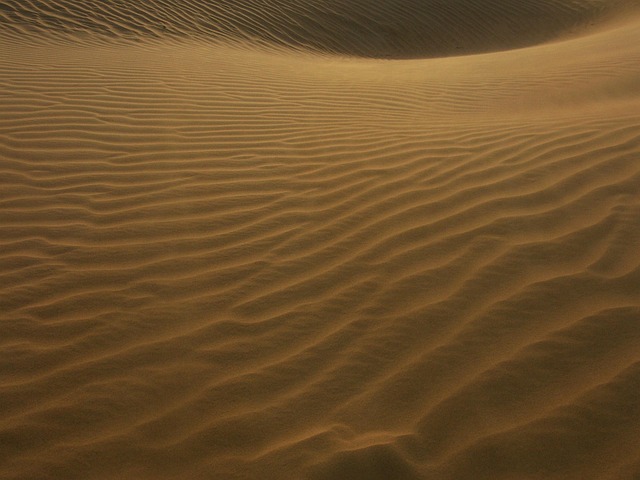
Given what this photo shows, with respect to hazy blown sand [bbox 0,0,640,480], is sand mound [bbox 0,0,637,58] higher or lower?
higher

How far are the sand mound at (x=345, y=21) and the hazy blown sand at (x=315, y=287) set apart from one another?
4.52m

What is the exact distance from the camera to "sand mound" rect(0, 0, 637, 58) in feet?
31.6

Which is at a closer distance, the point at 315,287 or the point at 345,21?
the point at 315,287

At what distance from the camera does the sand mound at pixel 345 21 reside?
9.62 metres

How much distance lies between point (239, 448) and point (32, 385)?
90 centimetres

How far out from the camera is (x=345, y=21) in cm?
1213

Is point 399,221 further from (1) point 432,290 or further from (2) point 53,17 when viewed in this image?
(2) point 53,17

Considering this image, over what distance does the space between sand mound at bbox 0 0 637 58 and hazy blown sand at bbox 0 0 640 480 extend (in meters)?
4.52

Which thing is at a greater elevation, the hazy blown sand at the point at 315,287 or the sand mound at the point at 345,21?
the sand mound at the point at 345,21

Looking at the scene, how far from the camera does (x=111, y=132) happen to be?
15.2ft

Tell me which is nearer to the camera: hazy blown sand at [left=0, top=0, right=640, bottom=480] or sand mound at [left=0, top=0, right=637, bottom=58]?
hazy blown sand at [left=0, top=0, right=640, bottom=480]

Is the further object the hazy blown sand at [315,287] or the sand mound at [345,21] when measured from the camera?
the sand mound at [345,21]

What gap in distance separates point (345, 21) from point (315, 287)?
34.2 feet

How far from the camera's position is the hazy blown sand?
6.95ft
